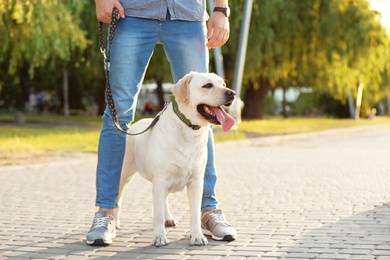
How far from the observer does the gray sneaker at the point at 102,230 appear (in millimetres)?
5559

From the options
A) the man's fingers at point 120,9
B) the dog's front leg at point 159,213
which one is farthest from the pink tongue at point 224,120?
the man's fingers at point 120,9

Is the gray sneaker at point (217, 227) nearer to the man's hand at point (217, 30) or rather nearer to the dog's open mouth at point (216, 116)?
the dog's open mouth at point (216, 116)

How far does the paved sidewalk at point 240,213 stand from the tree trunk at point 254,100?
2237 centimetres

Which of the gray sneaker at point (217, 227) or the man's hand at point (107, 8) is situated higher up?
the man's hand at point (107, 8)

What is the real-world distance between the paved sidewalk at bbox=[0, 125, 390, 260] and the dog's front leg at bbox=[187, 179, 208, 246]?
79mm

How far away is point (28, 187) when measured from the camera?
9.84 metres

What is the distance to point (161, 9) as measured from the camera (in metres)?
5.87

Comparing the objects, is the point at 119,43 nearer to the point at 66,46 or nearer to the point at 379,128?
the point at 66,46

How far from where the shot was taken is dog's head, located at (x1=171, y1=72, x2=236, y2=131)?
17.6 feet

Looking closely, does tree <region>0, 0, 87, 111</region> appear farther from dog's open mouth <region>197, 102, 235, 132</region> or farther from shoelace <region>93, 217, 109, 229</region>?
dog's open mouth <region>197, 102, 235, 132</region>

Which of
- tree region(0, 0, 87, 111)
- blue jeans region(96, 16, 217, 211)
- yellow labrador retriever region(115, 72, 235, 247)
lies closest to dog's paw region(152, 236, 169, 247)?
yellow labrador retriever region(115, 72, 235, 247)

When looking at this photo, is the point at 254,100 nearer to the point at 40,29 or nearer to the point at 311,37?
the point at 311,37

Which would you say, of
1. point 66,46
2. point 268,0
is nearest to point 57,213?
point 66,46

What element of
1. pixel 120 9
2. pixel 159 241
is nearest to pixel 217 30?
pixel 120 9
